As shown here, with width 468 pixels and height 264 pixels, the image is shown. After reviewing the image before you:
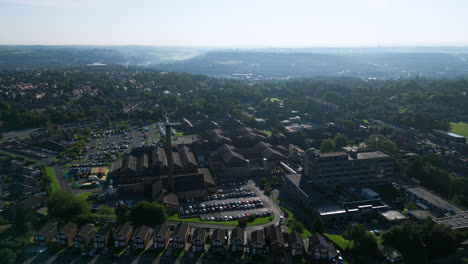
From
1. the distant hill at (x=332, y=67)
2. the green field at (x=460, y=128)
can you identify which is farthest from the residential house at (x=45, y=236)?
the distant hill at (x=332, y=67)

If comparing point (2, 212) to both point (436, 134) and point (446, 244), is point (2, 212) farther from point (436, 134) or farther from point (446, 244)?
point (436, 134)

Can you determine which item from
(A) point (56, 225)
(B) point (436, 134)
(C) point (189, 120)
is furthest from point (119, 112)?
(B) point (436, 134)

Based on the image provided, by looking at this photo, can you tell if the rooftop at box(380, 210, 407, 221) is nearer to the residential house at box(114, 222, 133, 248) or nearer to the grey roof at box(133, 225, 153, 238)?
the grey roof at box(133, 225, 153, 238)

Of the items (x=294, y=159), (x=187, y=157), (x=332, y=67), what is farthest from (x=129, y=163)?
(x=332, y=67)

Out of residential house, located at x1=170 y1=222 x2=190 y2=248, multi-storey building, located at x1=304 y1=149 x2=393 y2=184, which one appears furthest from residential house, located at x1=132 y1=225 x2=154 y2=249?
multi-storey building, located at x1=304 y1=149 x2=393 y2=184

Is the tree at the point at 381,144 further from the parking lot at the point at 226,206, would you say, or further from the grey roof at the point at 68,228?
the grey roof at the point at 68,228
